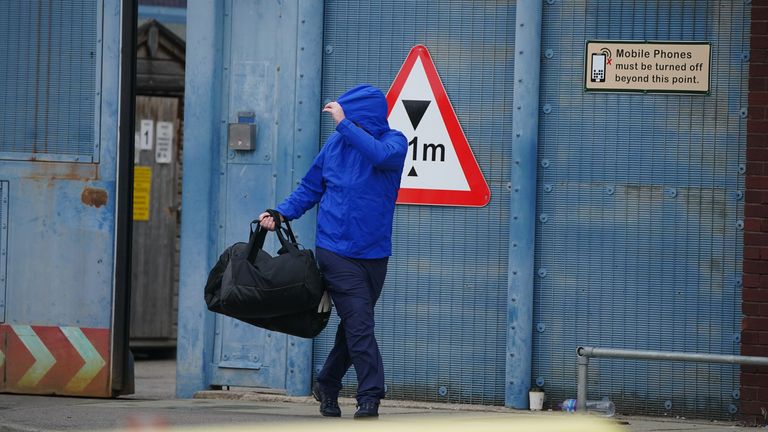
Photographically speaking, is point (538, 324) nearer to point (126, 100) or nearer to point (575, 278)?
point (575, 278)

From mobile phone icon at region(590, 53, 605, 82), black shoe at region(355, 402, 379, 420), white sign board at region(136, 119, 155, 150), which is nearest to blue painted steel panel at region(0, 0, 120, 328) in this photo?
black shoe at region(355, 402, 379, 420)

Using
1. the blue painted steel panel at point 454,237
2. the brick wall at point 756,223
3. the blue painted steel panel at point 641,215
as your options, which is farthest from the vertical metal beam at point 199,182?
the brick wall at point 756,223

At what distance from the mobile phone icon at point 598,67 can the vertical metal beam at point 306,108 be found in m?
1.59

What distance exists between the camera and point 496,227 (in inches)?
333

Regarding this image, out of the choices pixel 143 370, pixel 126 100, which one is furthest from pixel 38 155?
pixel 143 370

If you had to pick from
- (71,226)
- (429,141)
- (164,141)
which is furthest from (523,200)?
(164,141)

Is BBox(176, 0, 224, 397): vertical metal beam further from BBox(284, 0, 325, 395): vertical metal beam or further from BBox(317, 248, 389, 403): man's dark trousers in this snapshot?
BBox(317, 248, 389, 403): man's dark trousers

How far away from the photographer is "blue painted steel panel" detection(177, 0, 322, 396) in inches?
→ 342

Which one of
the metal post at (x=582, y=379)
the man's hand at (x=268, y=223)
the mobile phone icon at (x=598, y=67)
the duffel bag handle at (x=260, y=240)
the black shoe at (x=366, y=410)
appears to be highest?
the mobile phone icon at (x=598, y=67)

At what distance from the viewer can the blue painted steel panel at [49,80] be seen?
8906mm

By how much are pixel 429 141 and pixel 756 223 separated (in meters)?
1.89

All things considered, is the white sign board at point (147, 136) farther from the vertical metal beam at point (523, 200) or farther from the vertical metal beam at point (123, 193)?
the vertical metal beam at point (523, 200)

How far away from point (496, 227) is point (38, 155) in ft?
9.19

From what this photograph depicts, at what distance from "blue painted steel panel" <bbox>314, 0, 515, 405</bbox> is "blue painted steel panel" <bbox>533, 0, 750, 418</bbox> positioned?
0.25 metres
